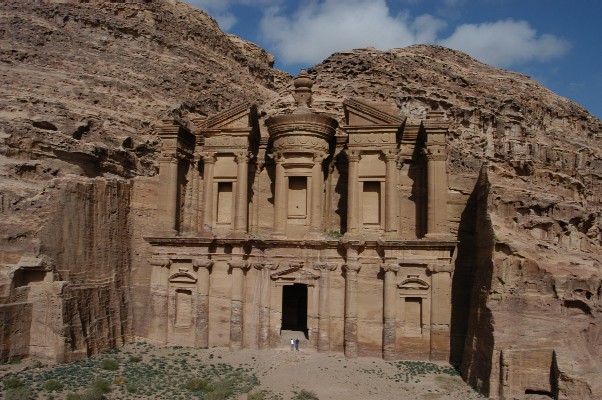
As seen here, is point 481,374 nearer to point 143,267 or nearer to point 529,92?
point 143,267

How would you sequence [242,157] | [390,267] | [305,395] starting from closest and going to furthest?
[305,395]
[390,267]
[242,157]

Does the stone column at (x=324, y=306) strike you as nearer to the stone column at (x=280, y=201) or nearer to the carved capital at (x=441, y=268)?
the stone column at (x=280, y=201)

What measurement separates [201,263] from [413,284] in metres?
9.61

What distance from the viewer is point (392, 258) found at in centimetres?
2131

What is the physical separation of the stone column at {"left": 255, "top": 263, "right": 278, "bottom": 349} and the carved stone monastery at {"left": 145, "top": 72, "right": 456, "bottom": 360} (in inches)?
2.5

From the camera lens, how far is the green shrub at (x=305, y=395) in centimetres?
1653

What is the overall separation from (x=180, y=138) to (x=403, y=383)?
15.8m

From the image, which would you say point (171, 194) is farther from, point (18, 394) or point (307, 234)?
point (18, 394)

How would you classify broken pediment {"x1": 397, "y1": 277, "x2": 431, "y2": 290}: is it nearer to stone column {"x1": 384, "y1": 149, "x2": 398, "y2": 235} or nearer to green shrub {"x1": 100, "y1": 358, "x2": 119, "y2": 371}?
stone column {"x1": 384, "y1": 149, "x2": 398, "y2": 235}

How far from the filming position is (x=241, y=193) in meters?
24.2

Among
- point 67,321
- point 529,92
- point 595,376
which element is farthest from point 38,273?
point 529,92

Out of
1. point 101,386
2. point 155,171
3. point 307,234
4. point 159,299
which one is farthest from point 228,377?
point 155,171

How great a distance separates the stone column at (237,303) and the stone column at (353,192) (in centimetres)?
525

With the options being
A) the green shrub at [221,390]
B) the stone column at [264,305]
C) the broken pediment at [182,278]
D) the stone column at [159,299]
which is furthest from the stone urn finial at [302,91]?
the green shrub at [221,390]
